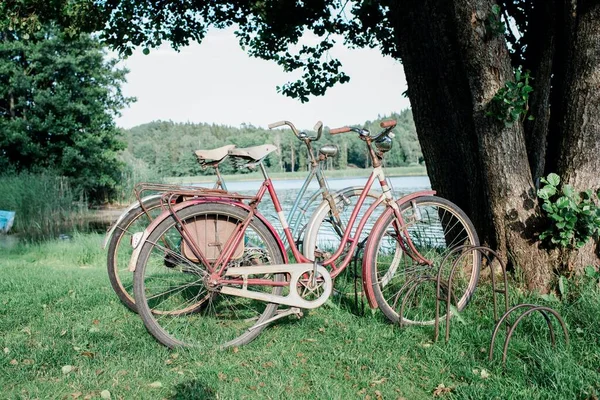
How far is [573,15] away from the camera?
3.89 meters

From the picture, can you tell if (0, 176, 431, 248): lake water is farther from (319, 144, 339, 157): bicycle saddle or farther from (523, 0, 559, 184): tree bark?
(523, 0, 559, 184): tree bark

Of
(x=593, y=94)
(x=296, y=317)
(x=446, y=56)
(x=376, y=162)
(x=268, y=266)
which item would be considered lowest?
(x=296, y=317)

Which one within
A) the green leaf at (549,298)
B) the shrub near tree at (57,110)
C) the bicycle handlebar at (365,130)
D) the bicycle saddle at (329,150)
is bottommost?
the green leaf at (549,298)

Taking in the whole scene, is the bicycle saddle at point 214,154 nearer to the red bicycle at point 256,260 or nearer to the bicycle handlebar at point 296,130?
the red bicycle at point 256,260

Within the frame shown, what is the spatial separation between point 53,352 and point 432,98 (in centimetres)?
322

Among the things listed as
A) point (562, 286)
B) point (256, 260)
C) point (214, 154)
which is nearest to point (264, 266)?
point (256, 260)

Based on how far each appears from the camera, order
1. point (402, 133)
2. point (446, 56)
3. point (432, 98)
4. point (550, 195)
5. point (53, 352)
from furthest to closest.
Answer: point (402, 133)
point (432, 98)
point (446, 56)
point (550, 195)
point (53, 352)

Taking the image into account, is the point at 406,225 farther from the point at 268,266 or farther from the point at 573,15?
the point at 573,15

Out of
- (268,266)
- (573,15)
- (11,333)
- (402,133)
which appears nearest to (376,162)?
(268,266)

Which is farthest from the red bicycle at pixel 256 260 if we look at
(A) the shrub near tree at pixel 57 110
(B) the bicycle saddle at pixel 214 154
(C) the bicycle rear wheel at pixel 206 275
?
(A) the shrub near tree at pixel 57 110

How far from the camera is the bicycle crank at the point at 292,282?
134 inches

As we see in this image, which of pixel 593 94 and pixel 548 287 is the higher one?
pixel 593 94

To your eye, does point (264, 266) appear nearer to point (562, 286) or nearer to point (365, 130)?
point (365, 130)

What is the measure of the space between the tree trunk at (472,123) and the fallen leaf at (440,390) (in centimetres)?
147
